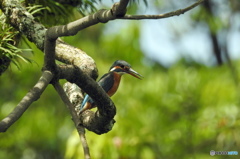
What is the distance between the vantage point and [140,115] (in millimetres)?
8547

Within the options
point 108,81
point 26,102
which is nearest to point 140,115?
point 108,81

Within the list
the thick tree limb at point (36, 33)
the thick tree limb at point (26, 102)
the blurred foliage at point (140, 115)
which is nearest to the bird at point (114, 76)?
the thick tree limb at point (36, 33)

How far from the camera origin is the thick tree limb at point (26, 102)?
8.24 ft

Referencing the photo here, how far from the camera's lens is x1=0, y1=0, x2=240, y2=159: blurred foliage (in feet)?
26.3

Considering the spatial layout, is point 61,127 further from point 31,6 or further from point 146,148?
point 31,6

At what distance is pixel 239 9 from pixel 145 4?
23.1ft

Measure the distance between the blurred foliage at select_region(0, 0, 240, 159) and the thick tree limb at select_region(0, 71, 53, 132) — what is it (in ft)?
13.1

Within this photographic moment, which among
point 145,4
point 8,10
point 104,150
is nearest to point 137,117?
point 104,150

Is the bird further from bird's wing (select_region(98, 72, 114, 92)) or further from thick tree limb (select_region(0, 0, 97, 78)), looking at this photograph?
thick tree limb (select_region(0, 0, 97, 78))

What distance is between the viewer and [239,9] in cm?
1085

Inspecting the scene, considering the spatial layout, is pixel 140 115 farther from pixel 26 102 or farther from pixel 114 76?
pixel 26 102

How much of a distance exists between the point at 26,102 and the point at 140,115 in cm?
594

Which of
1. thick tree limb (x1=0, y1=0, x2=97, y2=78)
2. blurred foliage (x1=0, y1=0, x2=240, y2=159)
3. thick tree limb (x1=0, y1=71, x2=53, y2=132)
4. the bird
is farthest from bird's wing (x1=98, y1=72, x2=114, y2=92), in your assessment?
blurred foliage (x1=0, y1=0, x2=240, y2=159)

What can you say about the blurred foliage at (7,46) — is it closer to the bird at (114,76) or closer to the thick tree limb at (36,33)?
the thick tree limb at (36,33)
